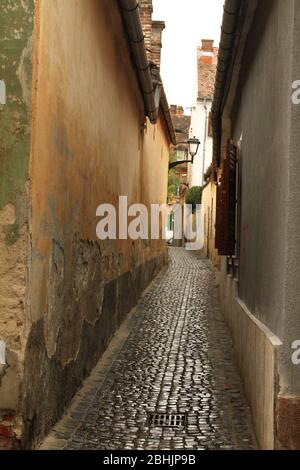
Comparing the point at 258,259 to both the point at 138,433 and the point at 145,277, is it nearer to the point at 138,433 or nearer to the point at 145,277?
the point at 138,433

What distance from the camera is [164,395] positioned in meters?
6.34

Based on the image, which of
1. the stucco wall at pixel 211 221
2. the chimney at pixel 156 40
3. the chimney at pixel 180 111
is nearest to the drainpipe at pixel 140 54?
the chimney at pixel 156 40

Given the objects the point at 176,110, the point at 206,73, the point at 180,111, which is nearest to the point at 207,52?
the point at 206,73

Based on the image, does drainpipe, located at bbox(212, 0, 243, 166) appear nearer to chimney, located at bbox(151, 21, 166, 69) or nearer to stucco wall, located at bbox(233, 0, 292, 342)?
stucco wall, located at bbox(233, 0, 292, 342)

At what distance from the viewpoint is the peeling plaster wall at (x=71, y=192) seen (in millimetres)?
4520

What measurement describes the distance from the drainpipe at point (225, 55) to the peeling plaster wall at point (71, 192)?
140 cm

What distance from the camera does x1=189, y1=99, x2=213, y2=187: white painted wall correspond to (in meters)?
36.9

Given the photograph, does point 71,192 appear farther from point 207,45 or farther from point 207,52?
point 207,45

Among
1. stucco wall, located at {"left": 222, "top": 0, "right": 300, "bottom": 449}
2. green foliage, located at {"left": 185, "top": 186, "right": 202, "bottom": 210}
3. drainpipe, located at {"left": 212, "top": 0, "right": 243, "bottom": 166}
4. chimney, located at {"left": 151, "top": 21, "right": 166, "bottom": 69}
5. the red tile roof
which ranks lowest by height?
stucco wall, located at {"left": 222, "top": 0, "right": 300, "bottom": 449}

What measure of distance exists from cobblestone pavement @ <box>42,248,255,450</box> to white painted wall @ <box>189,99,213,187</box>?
26787 millimetres

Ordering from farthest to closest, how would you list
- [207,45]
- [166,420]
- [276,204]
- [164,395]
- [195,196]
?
[207,45] < [195,196] < [164,395] < [166,420] < [276,204]

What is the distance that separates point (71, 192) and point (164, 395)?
2247 millimetres

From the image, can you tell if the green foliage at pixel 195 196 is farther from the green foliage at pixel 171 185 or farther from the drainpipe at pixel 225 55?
the drainpipe at pixel 225 55

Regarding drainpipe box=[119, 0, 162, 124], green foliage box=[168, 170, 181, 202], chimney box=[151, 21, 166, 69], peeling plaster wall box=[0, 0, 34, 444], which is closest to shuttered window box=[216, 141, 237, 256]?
drainpipe box=[119, 0, 162, 124]
